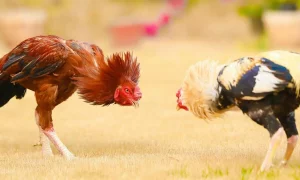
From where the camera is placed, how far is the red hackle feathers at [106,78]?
6.12m

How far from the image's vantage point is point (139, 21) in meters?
21.3

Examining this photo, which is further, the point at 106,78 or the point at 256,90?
the point at 106,78

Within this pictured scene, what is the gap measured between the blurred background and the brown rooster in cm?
1247

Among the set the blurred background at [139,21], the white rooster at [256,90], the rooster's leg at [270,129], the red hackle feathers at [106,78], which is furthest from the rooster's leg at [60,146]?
the blurred background at [139,21]

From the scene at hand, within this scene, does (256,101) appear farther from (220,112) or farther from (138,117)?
(138,117)

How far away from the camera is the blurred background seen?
19.1 meters

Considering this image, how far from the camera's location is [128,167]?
559 centimetres

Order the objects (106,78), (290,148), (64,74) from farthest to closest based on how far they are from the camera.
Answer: (64,74) → (106,78) → (290,148)

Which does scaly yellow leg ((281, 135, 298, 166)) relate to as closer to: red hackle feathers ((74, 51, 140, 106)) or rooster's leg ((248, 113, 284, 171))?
rooster's leg ((248, 113, 284, 171))

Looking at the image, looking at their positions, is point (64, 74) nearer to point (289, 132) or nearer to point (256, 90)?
point (256, 90)

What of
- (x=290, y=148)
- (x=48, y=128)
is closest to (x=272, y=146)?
(x=290, y=148)

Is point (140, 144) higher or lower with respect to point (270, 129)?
lower

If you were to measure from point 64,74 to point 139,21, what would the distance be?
1509 cm

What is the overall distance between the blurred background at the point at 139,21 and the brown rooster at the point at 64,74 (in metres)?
12.5
